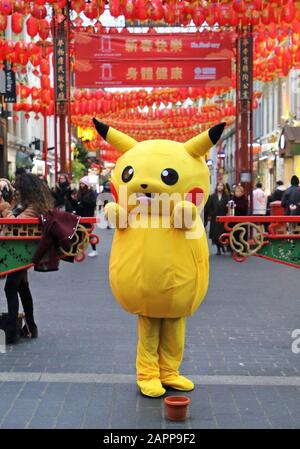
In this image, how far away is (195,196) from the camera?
16.2ft

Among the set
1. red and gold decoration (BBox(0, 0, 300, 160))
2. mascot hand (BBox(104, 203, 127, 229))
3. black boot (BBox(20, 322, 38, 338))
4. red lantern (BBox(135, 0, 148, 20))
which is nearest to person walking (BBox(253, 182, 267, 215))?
red and gold decoration (BBox(0, 0, 300, 160))

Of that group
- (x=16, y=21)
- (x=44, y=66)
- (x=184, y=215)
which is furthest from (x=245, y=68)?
(x=184, y=215)

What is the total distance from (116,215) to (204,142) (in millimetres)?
→ 849

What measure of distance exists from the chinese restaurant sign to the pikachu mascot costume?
403 inches

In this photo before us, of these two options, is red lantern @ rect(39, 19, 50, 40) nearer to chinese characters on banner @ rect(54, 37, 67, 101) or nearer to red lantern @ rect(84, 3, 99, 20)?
chinese characters on banner @ rect(54, 37, 67, 101)

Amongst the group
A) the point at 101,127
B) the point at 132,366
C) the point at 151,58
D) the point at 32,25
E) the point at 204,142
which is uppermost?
the point at 32,25

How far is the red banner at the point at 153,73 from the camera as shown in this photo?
15.0 meters

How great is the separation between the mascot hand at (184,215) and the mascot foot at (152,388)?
127cm

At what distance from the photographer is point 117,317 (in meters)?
8.16

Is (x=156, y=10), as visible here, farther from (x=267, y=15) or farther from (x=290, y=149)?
(x=290, y=149)

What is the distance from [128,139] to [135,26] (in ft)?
39.7

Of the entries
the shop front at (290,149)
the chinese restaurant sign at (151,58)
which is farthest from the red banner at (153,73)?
the shop front at (290,149)
